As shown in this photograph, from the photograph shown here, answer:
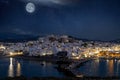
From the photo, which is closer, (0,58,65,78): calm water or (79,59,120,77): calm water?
(0,58,65,78): calm water

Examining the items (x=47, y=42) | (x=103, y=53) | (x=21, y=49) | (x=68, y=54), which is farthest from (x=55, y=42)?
(x=68, y=54)

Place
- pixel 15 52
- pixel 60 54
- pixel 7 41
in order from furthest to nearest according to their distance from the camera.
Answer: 1. pixel 7 41
2. pixel 15 52
3. pixel 60 54

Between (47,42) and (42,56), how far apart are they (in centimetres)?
2214

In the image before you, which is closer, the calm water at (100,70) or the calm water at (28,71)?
the calm water at (28,71)

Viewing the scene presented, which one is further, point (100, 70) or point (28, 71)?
point (100, 70)

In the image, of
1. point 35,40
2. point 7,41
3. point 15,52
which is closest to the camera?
point 15,52

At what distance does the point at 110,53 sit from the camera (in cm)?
7156

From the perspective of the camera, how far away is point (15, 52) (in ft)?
246

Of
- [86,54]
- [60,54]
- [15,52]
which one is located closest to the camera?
[60,54]

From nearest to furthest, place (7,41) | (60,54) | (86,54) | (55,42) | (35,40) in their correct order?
(60,54) < (86,54) < (55,42) < (35,40) < (7,41)

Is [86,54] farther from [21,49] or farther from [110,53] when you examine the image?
[21,49]

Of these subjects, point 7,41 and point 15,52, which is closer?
point 15,52

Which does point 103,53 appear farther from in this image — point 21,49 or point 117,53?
point 21,49

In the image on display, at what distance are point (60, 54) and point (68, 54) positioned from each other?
1.64 meters
